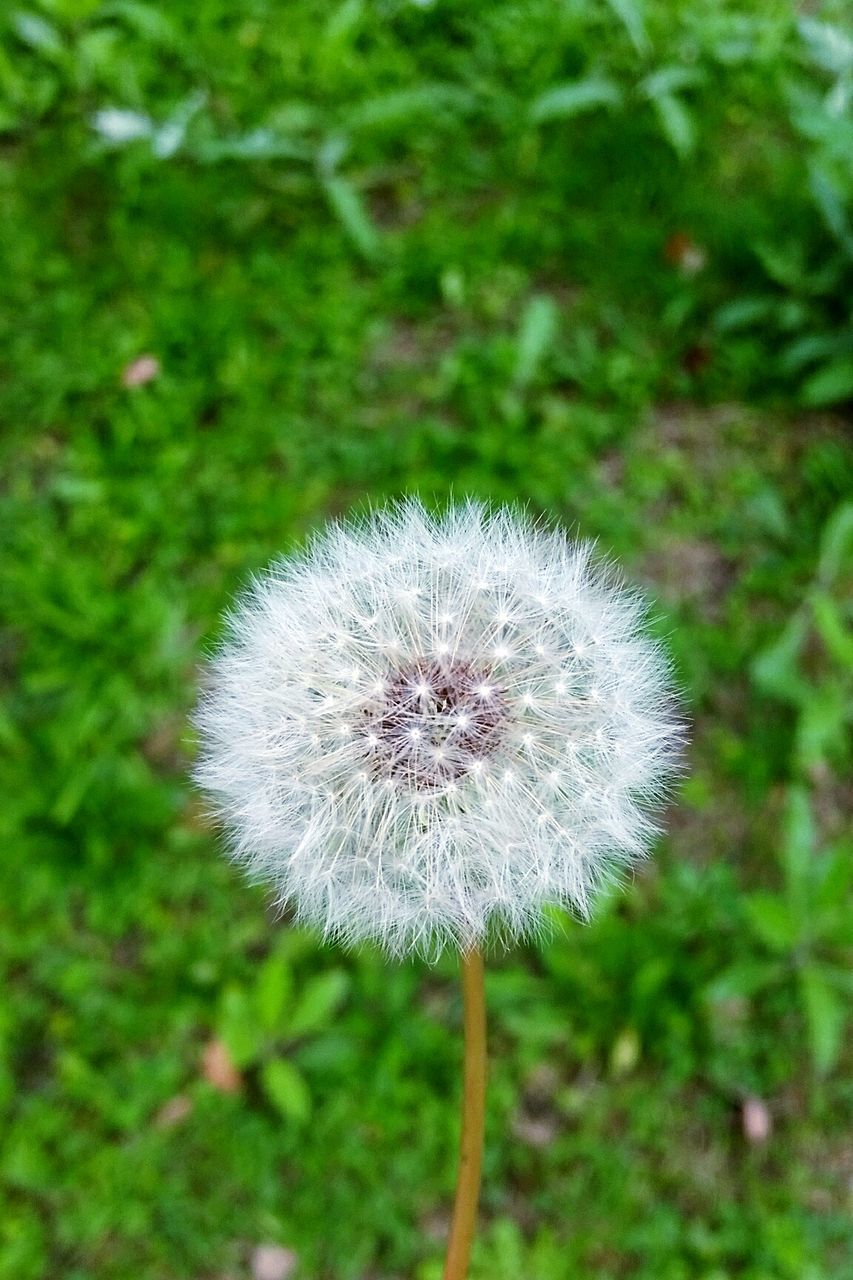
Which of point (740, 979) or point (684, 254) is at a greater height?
point (684, 254)

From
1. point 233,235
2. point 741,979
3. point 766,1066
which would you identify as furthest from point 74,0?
point 766,1066

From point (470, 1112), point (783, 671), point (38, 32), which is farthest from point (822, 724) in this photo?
point (38, 32)

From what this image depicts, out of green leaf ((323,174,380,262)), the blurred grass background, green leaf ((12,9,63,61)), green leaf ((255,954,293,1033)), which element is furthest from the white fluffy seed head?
green leaf ((12,9,63,61))

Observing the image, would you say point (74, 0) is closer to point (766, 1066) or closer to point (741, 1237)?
point (766, 1066)

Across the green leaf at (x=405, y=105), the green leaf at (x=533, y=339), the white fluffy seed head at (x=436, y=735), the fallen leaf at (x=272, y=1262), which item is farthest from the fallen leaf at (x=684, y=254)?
the fallen leaf at (x=272, y=1262)

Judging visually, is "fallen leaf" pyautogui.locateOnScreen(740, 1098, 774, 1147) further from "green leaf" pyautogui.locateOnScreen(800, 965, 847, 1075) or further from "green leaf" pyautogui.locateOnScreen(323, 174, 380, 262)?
"green leaf" pyautogui.locateOnScreen(323, 174, 380, 262)

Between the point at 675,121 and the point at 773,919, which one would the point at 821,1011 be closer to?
the point at 773,919
